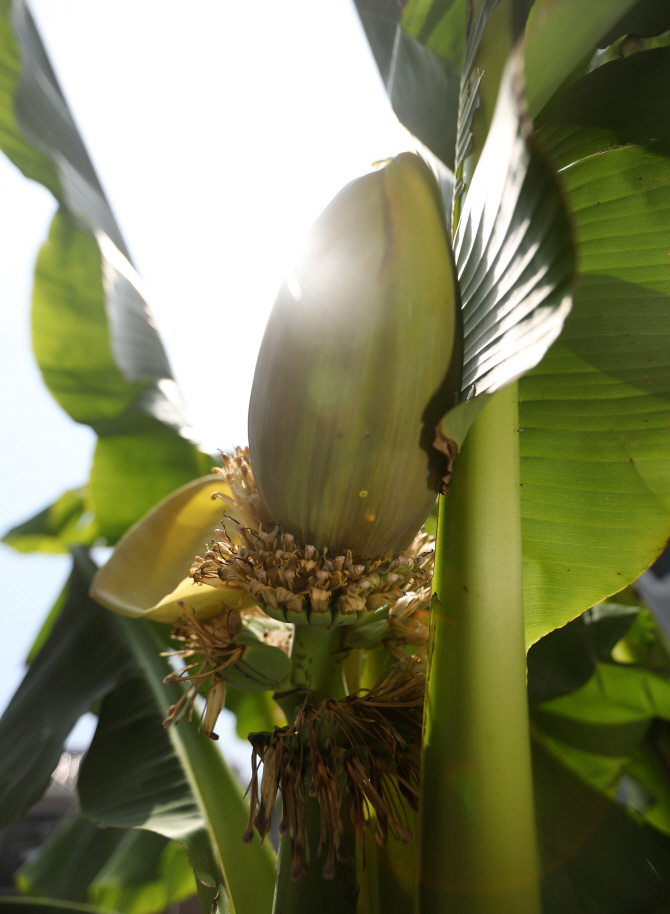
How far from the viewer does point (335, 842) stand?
356 mm

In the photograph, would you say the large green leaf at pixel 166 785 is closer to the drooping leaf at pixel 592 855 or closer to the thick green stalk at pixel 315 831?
the thick green stalk at pixel 315 831

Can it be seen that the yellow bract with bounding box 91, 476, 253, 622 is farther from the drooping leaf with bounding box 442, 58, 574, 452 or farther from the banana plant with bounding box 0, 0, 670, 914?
the drooping leaf with bounding box 442, 58, 574, 452

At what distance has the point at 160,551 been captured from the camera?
592mm

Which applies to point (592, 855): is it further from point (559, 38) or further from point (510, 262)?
point (559, 38)

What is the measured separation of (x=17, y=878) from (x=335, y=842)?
1053 mm

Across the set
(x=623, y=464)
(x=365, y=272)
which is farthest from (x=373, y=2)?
(x=623, y=464)

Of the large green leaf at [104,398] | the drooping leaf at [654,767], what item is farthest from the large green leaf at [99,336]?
the drooping leaf at [654,767]

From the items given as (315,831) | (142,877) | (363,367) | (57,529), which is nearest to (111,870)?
(142,877)

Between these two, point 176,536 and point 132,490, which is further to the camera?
point 132,490

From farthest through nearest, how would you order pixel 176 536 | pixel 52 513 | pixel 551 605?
pixel 52 513
pixel 176 536
pixel 551 605

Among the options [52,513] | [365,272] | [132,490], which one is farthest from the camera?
[52,513]

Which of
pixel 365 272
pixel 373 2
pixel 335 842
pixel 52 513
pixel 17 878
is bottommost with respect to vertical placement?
pixel 17 878

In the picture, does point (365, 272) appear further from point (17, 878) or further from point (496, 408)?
point (17, 878)

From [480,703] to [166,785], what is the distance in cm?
49
